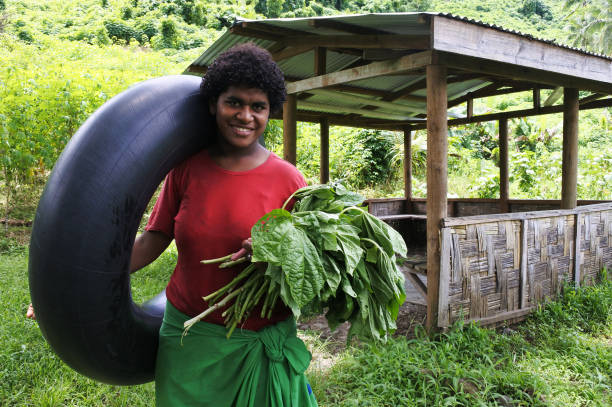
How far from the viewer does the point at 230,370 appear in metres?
1.41

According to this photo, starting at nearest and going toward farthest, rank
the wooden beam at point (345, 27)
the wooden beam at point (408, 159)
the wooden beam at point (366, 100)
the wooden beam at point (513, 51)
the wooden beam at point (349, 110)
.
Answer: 1. the wooden beam at point (513, 51)
2. the wooden beam at point (345, 27)
3. the wooden beam at point (366, 100)
4. the wooden beam at point (349, 110)
5. the wooden beam at point (408, 159)

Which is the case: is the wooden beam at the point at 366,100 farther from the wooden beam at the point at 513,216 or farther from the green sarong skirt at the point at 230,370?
the green sarong skirt at the point at 230,370

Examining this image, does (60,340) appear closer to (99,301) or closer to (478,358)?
(99,301)

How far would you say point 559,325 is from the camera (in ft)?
14.1

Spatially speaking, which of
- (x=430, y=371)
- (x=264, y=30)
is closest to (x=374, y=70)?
(x=264, y=30)

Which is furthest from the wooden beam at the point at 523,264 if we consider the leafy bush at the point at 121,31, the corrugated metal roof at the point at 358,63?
the leafy bush at the point at 121,31

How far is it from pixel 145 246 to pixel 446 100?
2.93 metres

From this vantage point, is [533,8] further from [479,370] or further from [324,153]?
[479,370]

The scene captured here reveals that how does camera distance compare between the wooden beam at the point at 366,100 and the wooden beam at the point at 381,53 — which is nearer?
the wooden beam at the point at 381,53

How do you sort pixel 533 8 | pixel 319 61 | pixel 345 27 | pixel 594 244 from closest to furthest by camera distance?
pixel 345 27 → pixel 319 61 → pixel 594 244 → pixel 533 8

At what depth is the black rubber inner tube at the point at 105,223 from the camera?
4.22ft

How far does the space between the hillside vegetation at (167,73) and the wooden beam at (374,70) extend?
255 cm

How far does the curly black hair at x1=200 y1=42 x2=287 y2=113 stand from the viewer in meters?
1.38

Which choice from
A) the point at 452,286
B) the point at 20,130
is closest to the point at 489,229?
the point at 452,286
